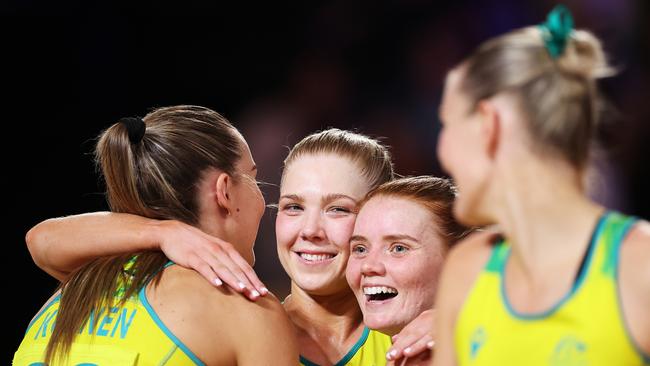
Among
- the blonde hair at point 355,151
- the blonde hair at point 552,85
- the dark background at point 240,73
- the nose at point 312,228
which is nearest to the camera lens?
the blonde hair at point 552,85

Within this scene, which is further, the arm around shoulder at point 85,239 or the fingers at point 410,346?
the arm around shoulder at point 85,239

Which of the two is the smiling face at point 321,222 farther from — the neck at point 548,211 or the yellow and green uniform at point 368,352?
the neck at point 548,211

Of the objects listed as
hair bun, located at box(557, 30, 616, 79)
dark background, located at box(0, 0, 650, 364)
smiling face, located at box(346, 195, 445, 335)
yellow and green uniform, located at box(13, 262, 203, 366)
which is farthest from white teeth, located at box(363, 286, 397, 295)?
dark background, located at box(0, 0, 650, 364)

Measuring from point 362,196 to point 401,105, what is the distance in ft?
6.70

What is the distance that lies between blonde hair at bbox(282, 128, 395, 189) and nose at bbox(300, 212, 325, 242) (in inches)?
8.2

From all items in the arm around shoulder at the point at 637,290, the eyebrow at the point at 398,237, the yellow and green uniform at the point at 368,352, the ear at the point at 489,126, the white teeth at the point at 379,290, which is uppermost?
the ear at the point at 489,126

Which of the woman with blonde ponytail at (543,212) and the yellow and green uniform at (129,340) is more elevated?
the woman with blonde ponytail at (543,212)

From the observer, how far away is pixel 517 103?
146cm

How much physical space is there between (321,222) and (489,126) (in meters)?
1.23

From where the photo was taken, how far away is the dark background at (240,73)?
Answer: 4.44 metres

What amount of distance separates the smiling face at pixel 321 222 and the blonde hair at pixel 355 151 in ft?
0.09

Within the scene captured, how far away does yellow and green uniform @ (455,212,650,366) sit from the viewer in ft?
4.41

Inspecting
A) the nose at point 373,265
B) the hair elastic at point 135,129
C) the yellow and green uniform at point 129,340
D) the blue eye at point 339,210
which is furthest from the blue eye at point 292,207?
the yellow and green uniform at point 129,340

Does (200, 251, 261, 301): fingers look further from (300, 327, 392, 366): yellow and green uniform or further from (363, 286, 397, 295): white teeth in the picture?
(300, 327, 392, 366): yellow and green uniform
